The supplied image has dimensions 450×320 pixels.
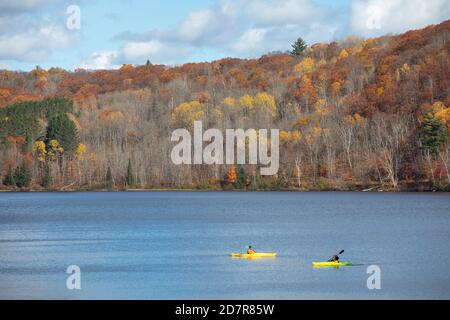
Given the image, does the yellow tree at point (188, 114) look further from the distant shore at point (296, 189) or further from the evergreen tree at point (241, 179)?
the evergreen tree at point (241, 179)

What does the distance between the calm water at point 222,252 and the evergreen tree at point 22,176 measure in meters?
60.5

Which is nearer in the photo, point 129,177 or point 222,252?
point 222,252

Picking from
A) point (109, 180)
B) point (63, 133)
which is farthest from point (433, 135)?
point (63, 133)

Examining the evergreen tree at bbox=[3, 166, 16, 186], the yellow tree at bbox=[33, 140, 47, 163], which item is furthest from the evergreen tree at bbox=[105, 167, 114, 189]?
the evergreen tree at bbox=[3, 166, 16, 186]

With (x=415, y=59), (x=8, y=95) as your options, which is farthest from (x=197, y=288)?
(x=8, y=95)

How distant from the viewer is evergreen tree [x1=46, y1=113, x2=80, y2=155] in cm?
15600

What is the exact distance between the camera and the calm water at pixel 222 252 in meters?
37.2

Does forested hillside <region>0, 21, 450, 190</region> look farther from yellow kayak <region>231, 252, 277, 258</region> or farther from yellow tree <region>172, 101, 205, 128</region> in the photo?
yellow kayak <region>231, 252, 277, 258</region>

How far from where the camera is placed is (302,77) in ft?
623

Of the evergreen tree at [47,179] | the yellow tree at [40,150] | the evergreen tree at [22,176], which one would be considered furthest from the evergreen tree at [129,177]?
the evergreen tree at [22,176]

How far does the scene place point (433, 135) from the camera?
118500 millimetres

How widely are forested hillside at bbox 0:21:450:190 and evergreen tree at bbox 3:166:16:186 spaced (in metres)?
0.32

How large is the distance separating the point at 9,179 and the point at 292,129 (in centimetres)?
5259

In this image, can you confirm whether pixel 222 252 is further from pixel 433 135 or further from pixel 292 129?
pixel 292 129
